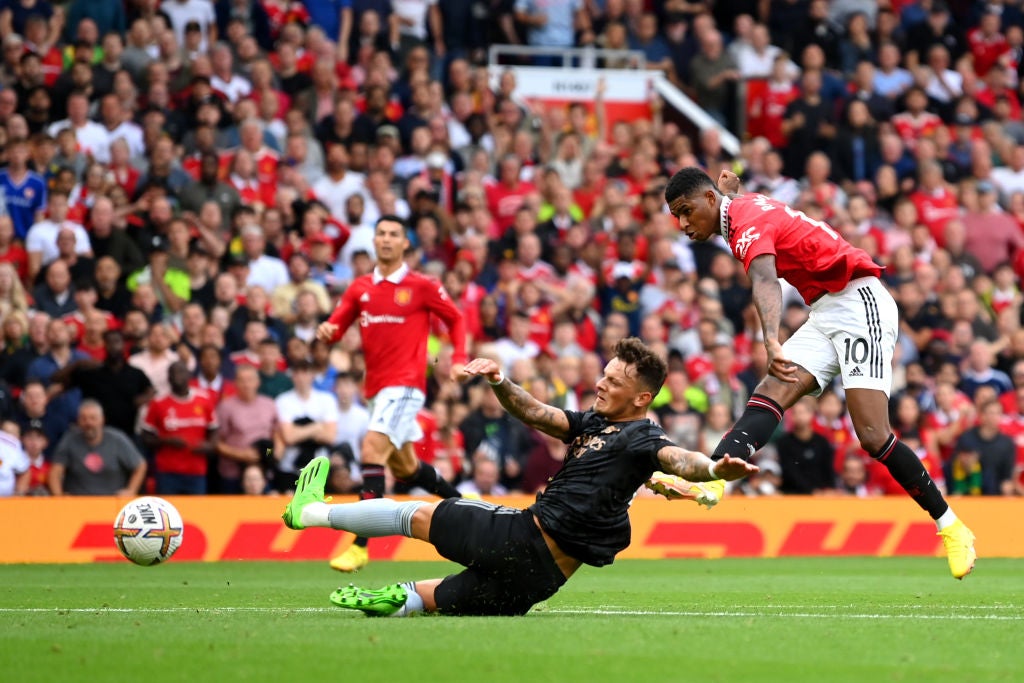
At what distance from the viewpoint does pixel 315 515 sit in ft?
29.2

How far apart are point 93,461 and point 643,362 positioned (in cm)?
917

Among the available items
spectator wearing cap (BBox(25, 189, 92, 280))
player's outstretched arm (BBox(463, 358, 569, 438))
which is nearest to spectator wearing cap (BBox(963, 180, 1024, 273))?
spectator wearing cap (BBox(25, 189, 92, 280))

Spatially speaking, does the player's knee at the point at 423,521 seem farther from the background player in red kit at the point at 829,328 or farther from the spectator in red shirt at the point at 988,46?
the spectator in red shirt at the point at 988,46

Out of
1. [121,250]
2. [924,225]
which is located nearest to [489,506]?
[121,250]

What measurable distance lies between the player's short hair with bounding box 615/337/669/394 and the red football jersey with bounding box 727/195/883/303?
1.87 meters

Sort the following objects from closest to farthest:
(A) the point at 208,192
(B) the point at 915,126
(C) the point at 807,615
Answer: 1. (C) the point at 807,615
2. (A) the point at 208,192
3. (B) the point at 915,126

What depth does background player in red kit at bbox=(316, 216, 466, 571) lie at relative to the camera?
45.5ft

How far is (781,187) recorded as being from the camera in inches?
894

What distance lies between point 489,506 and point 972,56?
2008 centimetres

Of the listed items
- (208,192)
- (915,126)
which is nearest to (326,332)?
(208,192)

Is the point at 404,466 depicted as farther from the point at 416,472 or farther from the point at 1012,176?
the point at 1012,176

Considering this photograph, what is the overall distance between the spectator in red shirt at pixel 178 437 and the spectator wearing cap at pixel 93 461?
0.33m

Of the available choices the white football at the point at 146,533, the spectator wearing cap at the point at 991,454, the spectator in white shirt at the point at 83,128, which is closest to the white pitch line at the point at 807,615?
the white football at the point at 146,533

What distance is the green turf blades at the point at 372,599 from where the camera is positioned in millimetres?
8617
